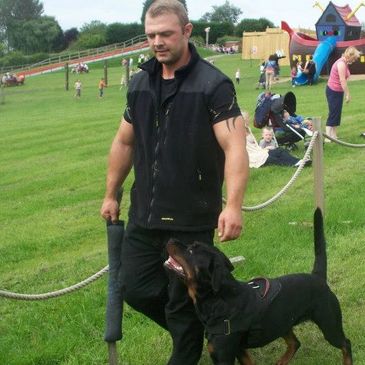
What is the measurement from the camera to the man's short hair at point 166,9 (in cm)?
331

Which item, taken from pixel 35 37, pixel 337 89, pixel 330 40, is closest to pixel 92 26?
pixel 35 37

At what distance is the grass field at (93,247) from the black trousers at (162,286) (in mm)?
604

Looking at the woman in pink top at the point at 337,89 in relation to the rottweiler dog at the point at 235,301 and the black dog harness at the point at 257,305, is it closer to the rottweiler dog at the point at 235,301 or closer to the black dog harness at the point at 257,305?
the rottweiler dog at the point at 235,301

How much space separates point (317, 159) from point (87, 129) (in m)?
13.4

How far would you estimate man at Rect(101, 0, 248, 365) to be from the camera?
332 cm

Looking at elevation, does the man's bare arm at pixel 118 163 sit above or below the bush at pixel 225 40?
above

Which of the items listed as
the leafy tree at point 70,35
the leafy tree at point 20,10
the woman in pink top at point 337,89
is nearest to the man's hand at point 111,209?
the woman in pink top at point 337,89

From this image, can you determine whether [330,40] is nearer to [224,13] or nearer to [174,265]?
[174,265]

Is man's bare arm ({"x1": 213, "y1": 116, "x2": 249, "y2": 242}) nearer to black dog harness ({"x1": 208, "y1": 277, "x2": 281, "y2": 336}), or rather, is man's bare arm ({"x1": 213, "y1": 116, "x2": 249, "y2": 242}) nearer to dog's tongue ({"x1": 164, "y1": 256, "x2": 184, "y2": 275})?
dog's tongue ({"x1": 164, "y1": 256, "x2": 184, "y2": 275})

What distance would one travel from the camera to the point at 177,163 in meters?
3.40

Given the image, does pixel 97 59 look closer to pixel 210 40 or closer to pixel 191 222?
pixel 210 40

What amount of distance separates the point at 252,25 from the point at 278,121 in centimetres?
8170

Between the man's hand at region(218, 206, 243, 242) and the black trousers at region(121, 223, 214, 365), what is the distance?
0.93ft

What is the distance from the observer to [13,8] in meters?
127
